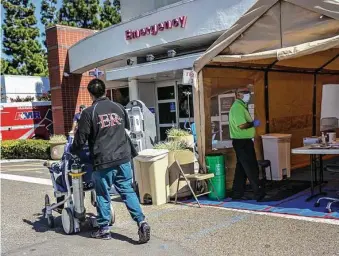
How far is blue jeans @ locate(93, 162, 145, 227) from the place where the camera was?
5391mm

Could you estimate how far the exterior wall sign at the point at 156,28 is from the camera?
1284 centimetres

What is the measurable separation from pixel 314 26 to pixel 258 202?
9.59 ft

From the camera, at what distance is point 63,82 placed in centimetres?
1778

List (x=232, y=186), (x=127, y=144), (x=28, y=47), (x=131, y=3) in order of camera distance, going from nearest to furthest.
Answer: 1. (x=127, y=144)
2. (x=232, y=186)
3. (x=131, y=3)
4. (x=28, y=47)

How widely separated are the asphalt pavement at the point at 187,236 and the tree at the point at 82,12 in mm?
24358

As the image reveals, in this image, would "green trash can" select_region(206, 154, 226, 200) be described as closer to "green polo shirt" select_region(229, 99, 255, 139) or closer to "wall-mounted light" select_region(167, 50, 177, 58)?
"green polo shirt" select_region(229, 99, 255, 139)

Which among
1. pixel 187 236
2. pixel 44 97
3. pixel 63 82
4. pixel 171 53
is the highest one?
pixel 171 53

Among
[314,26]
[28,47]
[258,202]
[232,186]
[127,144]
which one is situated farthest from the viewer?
[28,47]

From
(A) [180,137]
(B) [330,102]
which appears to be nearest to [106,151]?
(A) [180,137]

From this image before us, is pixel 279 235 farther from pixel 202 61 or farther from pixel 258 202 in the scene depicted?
pixel 202 61

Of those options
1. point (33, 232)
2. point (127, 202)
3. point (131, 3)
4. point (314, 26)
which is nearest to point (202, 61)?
point (314, 26)

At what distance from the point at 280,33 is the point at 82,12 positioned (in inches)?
992

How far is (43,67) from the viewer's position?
30609mm

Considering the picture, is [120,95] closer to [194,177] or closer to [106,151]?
[194,177]
